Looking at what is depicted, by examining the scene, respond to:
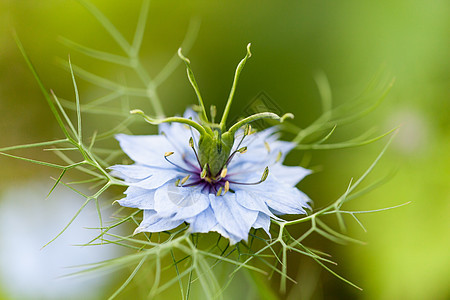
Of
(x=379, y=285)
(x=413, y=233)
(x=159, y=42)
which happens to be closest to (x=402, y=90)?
(x=413, y=233)

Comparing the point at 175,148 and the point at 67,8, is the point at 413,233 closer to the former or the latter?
the point at 175,148

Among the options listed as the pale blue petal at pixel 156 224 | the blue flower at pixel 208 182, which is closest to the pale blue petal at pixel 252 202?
the blue flower at pixel 208 182

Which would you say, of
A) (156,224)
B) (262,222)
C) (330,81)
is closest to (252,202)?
(262,222)

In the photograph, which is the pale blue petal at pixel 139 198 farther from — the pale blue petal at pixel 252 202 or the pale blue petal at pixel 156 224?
the pale blue petal at pixel 252 202

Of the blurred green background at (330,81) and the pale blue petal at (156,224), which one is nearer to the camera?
the pale blue petal at (156,224)

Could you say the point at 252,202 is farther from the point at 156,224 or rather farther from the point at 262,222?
the point at 156,224

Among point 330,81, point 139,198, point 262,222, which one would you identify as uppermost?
point 330,81

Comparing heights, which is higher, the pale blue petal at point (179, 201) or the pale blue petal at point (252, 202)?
the pale blue petal at point (179, 201)
